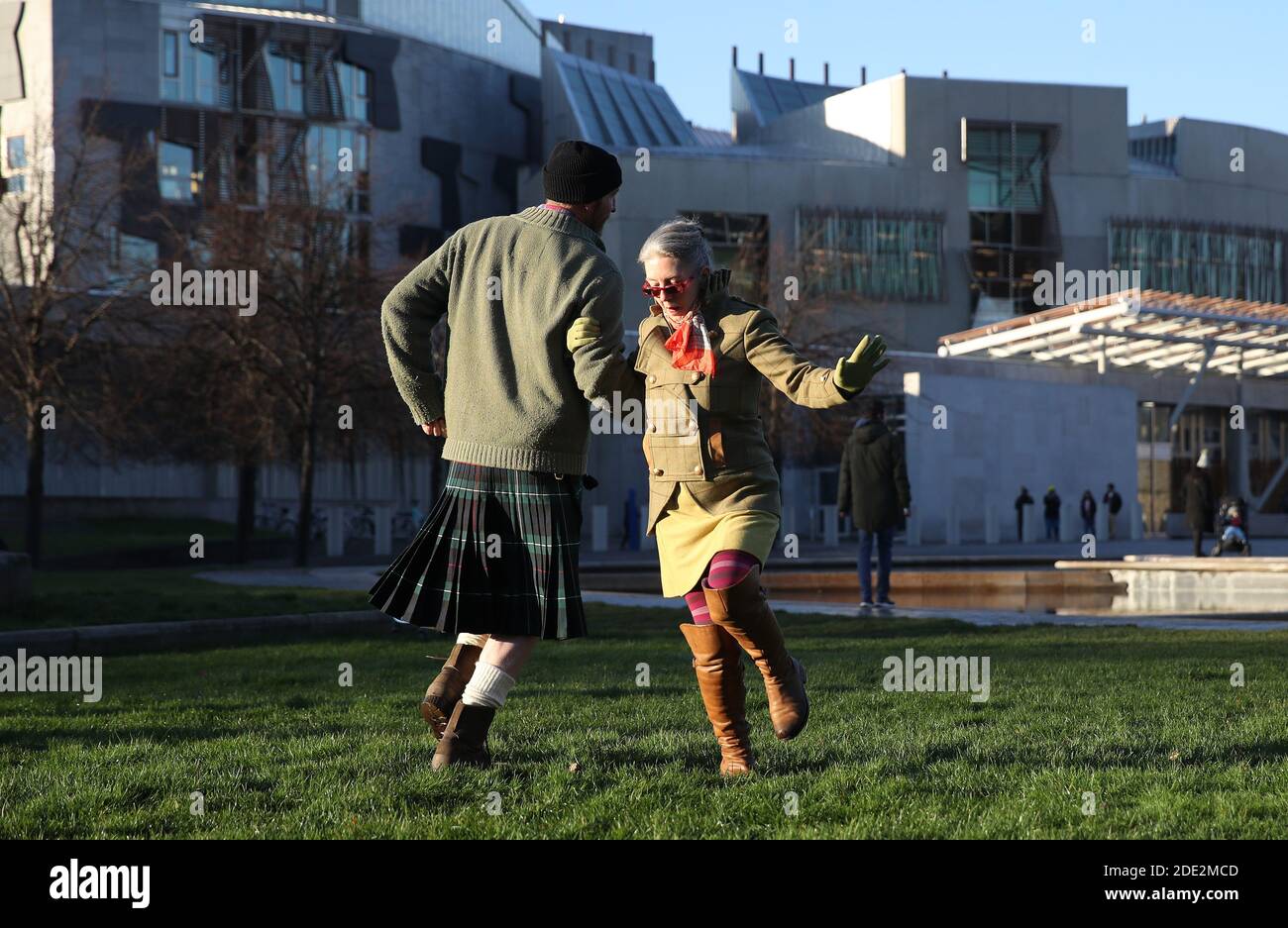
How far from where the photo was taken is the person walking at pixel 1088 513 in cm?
3947

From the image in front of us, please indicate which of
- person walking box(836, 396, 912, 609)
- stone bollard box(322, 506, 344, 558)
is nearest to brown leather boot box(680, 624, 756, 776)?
person walking box(836, 396, 912, 609)

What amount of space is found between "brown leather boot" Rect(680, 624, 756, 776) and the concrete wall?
34.2m

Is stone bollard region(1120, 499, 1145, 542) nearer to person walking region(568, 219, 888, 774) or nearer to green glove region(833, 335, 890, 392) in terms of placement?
person walking region(568, 219, 888, 774)

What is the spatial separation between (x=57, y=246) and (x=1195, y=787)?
22.1 meters

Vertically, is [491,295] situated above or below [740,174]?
below

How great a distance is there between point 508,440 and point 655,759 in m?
1.26

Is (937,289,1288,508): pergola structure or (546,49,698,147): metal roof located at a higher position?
(546,49,698,147): metal roof

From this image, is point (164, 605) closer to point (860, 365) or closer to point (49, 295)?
point (860, 365)

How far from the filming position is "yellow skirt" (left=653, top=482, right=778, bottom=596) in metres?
4.92

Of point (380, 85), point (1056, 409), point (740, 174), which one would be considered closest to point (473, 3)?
point (380, 85)

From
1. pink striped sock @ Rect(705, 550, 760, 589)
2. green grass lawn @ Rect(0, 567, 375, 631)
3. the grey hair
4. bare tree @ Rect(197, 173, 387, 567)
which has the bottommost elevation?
green grass lawn @ Rect(0, 567, 375, 631)

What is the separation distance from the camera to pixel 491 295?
16.8 feet

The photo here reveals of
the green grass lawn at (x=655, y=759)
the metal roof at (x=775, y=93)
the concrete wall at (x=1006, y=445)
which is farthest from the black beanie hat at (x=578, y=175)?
the metal roof at (x=775, y=93)
